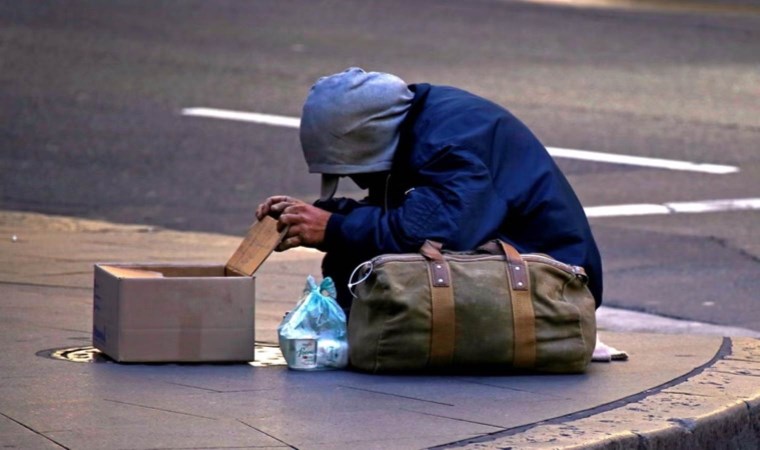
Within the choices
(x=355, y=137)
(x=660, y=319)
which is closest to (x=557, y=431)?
(x=355, y=137)

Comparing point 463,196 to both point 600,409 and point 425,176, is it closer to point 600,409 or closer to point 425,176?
point 425,176

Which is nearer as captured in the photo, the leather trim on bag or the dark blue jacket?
the leather trim on bag

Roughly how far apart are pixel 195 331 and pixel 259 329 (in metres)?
0.90

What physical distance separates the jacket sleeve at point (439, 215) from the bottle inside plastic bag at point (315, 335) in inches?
7.9

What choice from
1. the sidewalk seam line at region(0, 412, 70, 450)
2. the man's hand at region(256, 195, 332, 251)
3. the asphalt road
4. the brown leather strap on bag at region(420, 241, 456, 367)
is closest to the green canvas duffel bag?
the brown leather strap on bag at region(420, 241, 456, 367)

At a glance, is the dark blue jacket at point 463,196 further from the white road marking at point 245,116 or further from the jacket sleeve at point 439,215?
the white road marking at point 245,116

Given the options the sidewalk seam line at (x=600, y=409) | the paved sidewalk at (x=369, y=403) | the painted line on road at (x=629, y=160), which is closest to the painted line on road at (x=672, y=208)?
the painted line on road at (x=629, y=160)

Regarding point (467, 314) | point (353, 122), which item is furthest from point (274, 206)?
point (467, 314)

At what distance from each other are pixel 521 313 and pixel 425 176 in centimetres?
52

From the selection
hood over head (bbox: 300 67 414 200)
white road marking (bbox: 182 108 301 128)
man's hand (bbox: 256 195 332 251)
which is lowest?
man's hand (bbox: 256 195 332 251)

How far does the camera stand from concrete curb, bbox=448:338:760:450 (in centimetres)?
407

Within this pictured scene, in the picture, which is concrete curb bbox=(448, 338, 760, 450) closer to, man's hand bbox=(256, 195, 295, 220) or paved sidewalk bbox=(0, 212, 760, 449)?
paved sidewalk bbox=(0, 212, 760, 449)

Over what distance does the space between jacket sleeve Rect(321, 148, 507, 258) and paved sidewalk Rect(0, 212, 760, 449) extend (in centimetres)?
42

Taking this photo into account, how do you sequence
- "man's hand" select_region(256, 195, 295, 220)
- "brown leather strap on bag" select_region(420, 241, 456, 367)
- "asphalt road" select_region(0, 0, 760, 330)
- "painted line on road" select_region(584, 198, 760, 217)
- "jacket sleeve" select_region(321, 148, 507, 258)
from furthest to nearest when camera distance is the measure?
"painted line on road" select_region(584, 198, 760, 217)
"asphalt road" select_region(0, 0, 760, 330)
"man's hand" select_region(256, 195, 295, 220)
"jacket sleeve" select_region(321, 148, 507, 258)
"brown leather strap on bag" select_region(420, 241, 456, 367)
